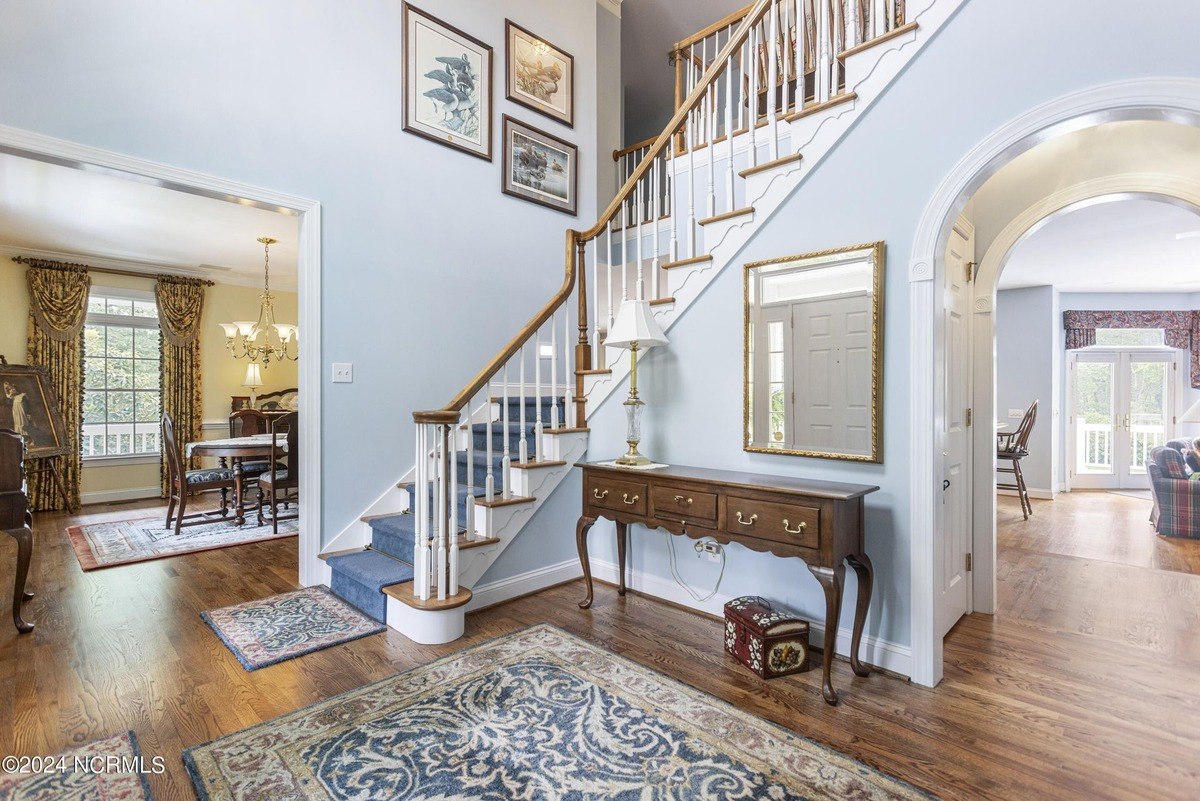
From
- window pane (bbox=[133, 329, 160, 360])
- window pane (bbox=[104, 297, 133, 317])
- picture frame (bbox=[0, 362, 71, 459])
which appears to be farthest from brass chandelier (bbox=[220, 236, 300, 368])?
picture frame (bbox=[0, 362, 71, 459])

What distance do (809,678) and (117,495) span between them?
7582 mm

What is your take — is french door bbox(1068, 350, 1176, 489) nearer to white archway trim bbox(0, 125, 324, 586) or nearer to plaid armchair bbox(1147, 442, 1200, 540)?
plaid armchair bbox(1147, 442, 1200, 540)

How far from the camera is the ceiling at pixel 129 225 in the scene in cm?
422

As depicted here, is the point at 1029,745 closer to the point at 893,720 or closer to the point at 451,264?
the point at 893,720

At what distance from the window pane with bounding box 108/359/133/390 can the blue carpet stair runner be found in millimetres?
5163

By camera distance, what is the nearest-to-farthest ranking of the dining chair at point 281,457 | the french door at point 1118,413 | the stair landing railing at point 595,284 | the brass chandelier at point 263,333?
the stair landing railing at point 595,284
the dining chair at point 281,457
the brass chandelier at point 263,333
the french door at point 1118,413

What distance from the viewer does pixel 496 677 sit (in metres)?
2.31

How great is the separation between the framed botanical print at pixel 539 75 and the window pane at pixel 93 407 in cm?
588

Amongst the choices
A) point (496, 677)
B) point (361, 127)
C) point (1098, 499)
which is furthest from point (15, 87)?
point (1098, 499)

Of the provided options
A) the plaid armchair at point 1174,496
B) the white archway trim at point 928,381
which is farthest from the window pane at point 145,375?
the plaid armchair at point 1174,496

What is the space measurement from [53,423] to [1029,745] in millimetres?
7176

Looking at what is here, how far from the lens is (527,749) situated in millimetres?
1849

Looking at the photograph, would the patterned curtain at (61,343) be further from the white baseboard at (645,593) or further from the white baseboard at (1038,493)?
the white baseboard at (1038,493)

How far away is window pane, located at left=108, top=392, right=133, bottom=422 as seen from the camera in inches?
254
